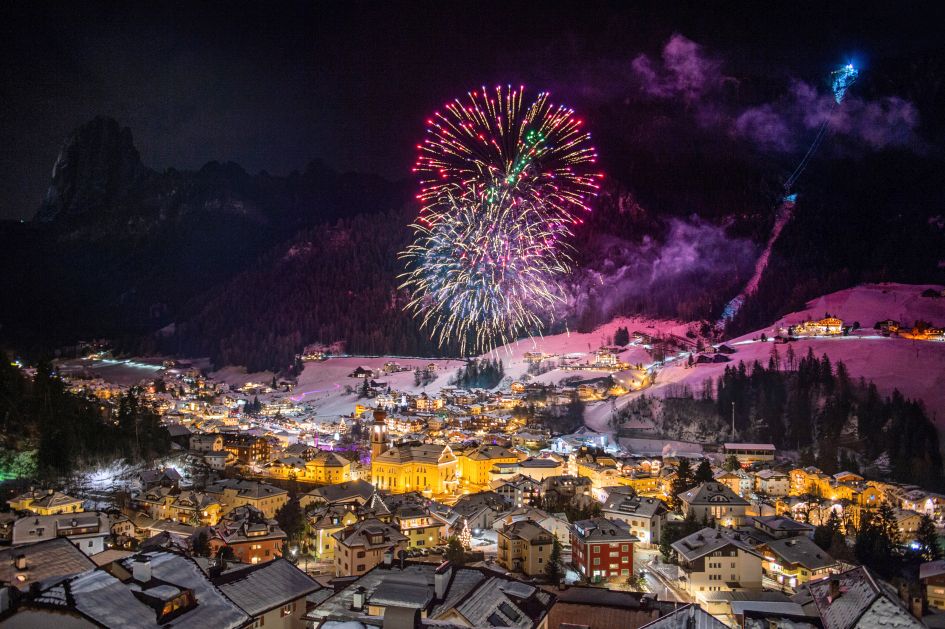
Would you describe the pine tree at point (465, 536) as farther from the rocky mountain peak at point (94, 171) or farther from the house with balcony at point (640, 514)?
the rocky mountain peak at point (94, 171)

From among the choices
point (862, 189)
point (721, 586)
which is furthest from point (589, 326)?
point (721, 586)

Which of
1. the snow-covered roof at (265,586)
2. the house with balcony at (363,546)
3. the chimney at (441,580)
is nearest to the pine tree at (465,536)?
the house with balcony at (363,546)

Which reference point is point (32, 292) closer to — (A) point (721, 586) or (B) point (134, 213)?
(B) point (134, 213)

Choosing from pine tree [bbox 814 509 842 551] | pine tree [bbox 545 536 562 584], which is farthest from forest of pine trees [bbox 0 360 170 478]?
pine tree [bbox 814 509 842 551]

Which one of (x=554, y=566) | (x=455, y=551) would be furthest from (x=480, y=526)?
(x=554, y=566)

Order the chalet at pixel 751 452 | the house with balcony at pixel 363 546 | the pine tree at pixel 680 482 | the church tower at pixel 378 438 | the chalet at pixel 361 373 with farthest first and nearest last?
1. the chalet at pixel 361 373
2. the chalet at pixel 751 452
3. the church tower at pixel 378 438
4. the pine tree at pixel 680 482
5. the house with balcony at pixel 363 546
